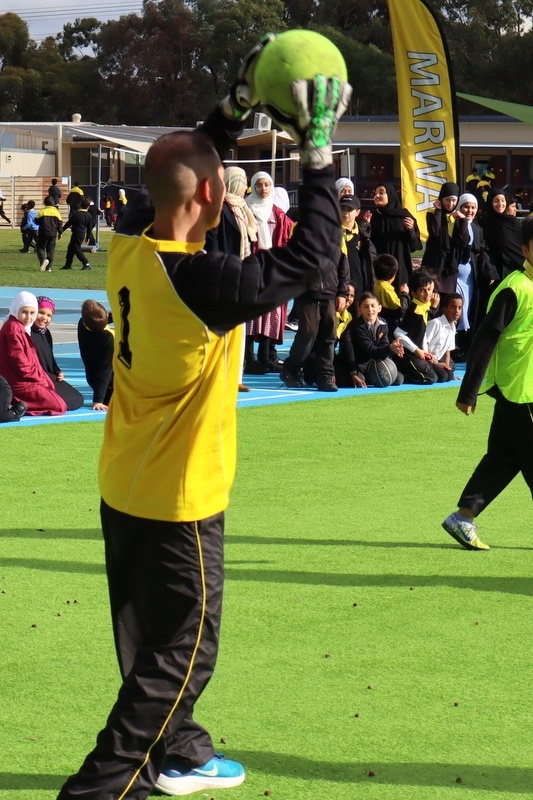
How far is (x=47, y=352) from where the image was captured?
12172mm

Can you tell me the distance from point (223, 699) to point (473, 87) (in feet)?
226

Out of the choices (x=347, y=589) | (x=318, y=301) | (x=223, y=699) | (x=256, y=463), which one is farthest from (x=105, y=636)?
(x=318, y=301)

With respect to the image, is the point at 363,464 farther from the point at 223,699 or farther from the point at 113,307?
the point at 113,307

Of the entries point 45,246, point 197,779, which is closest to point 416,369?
point 197,779

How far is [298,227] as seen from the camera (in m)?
3.30

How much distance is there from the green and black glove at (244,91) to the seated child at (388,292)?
432 inches

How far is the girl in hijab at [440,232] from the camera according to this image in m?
15.3

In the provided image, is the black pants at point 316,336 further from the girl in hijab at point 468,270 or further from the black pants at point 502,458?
the black pants at point 502,458

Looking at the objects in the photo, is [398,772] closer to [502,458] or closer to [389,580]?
[389,580]

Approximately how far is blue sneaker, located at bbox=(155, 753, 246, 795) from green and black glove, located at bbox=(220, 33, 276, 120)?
6.44 feet

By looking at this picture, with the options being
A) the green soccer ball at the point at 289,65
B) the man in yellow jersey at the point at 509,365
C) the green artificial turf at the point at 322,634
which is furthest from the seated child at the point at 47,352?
the green soccer ball at the point at 289,65

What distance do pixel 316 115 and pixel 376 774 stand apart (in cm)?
217

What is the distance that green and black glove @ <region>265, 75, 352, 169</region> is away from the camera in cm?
311

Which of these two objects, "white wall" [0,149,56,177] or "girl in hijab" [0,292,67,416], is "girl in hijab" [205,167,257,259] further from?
"white wall" [0,149,56,177]
